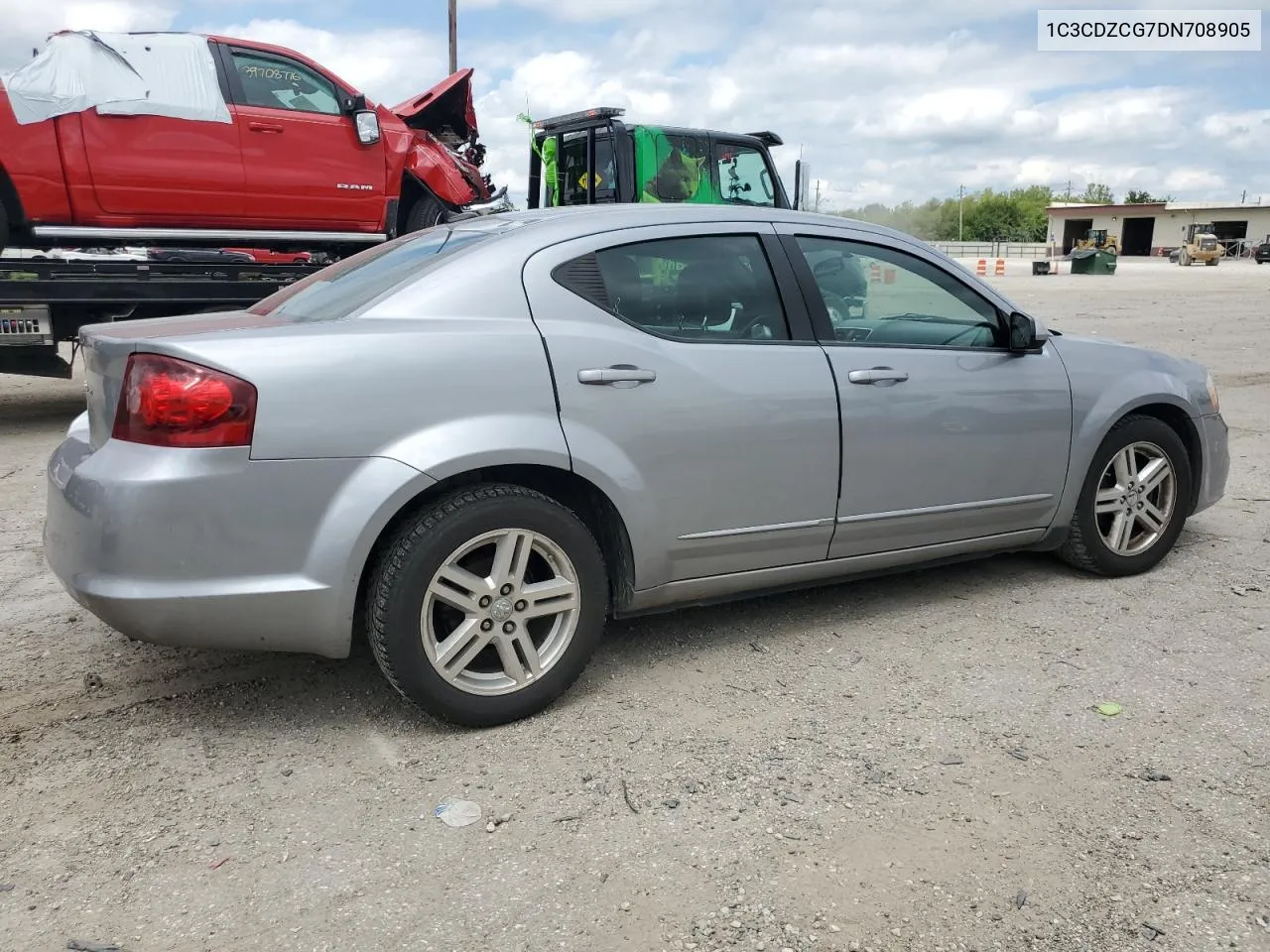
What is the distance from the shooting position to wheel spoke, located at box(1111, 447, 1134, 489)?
4.51m

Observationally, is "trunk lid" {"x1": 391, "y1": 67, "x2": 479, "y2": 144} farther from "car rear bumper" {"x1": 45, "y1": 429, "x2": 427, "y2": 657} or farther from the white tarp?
"car rear bumper" {"x1": 45, "y1": 429, "x2": 427, "y2": 657}

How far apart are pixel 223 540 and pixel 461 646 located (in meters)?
0.72

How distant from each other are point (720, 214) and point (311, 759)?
2.24 meters

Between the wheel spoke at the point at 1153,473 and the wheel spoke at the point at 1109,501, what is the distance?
5.2 inches

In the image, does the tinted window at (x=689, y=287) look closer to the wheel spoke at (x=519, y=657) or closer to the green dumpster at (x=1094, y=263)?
the wheel spoke at (x=519, y=657)

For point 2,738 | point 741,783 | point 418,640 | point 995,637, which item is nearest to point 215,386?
point 418,640

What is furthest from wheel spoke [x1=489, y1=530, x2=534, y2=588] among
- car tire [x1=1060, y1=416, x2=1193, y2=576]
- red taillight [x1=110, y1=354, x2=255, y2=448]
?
car tire [x1=1060, y1=416, x2=1193, y2=576]

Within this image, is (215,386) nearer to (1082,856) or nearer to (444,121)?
(1082,856)

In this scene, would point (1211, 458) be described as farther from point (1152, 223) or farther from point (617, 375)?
point (1152, 223)

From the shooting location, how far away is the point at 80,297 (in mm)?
7527

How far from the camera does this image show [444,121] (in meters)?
10.8

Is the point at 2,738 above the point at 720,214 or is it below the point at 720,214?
below

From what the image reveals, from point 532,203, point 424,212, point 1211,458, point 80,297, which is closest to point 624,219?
point 1211,458

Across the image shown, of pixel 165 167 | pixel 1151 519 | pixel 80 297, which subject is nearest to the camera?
pixel 1151 519
